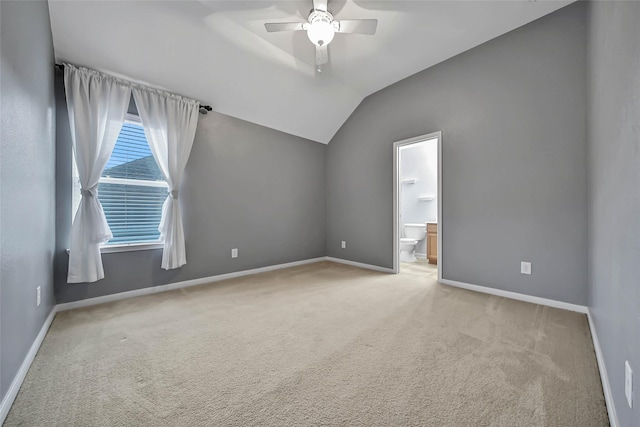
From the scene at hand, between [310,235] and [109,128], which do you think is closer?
[109,128]

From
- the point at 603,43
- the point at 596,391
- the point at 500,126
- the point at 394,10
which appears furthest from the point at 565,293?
the point at 394,10

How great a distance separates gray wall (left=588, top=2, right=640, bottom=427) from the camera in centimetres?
88

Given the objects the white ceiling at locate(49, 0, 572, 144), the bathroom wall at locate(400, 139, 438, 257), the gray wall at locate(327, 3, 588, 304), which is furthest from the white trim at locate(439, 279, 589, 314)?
the white ceiling at locate(49, 0, 572, 144)

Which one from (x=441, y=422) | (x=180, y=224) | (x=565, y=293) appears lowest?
(x=441, y=422)

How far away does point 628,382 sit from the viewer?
910 millimetres

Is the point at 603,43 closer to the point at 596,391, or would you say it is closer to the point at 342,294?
the point at 596,391

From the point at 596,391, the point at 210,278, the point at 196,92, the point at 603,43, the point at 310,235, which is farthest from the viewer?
the point at 310,235

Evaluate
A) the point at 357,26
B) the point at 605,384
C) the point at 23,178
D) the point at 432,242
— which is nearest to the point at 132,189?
the point at 23,178

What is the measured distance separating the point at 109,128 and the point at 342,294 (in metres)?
3.01

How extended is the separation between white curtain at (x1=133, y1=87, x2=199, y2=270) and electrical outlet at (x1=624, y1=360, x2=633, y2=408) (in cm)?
344

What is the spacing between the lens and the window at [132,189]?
2.71 metres

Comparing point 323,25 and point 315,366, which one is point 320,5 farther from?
point 315,366

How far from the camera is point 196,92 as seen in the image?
3.07 metres

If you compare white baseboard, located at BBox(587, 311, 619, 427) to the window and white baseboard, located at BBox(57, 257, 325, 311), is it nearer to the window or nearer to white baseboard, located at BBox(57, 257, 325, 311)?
white baseboard, located at BBox(57, 257, 325, 311)
